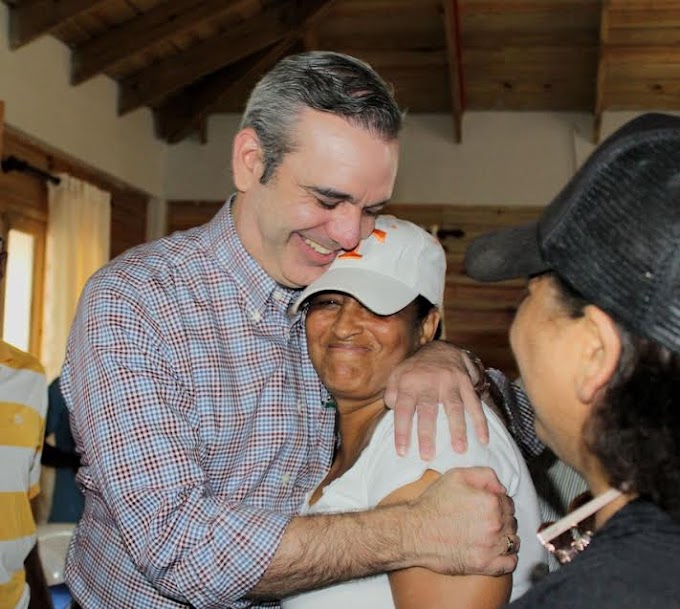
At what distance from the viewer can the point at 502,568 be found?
1.38 metres

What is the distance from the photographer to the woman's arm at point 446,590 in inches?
53.6

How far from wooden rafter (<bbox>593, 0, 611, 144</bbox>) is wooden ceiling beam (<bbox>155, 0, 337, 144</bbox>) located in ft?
6.08

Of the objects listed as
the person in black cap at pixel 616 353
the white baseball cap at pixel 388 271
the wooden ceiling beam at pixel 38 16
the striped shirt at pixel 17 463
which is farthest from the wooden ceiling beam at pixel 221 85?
the person in black cap at pixel 616 353

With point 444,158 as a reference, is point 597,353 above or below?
below

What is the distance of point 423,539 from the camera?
1.38 meters

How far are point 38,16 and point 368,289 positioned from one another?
15.1 feet

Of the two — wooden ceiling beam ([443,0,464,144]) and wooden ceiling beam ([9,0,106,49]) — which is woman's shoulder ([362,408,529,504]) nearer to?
wooden ceiling beam ([9,0,106,49])

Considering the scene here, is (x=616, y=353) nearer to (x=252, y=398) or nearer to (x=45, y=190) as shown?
(x=252, y=398)

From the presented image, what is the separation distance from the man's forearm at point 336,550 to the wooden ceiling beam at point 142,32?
5409 mm

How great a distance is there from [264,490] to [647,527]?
0.91 meters

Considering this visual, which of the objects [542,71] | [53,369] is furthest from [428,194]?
[53,369]

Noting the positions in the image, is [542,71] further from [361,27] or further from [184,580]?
[184,580]

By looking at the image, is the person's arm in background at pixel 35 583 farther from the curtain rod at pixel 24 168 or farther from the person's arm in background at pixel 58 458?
the curtain rod at pixel 24 168

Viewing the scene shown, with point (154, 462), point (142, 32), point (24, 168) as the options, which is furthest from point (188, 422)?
point (142, 32)
